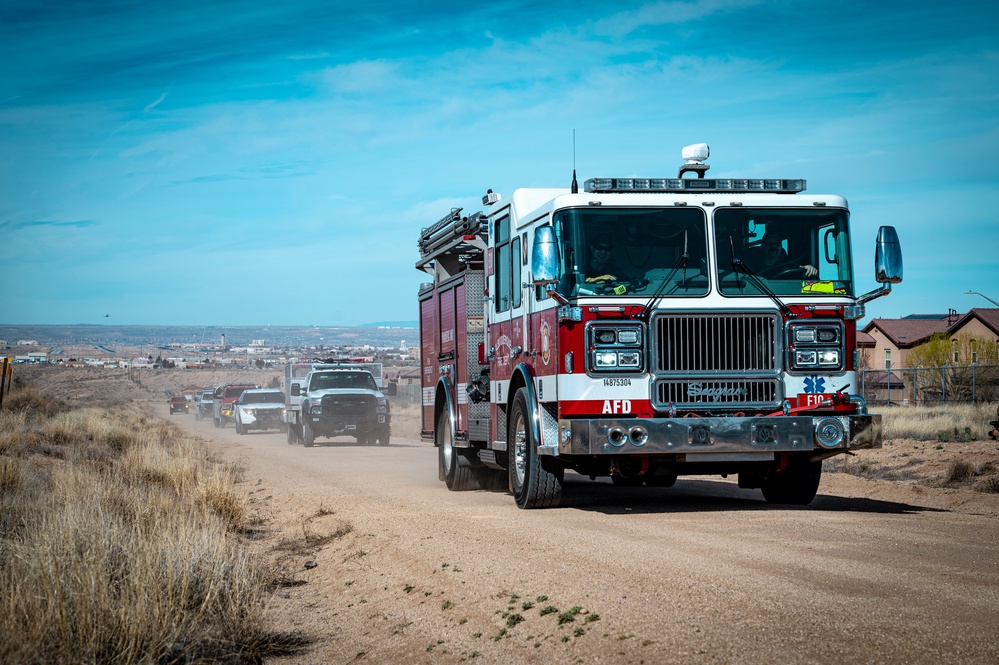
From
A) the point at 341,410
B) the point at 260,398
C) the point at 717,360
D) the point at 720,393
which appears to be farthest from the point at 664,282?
the point at 260,398

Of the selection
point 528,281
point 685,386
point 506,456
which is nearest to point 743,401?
point 685,386

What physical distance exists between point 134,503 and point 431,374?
20.5 feet

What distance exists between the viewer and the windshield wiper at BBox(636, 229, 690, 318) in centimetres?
1087

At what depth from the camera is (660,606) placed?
6.99 metres

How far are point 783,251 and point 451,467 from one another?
253 inches

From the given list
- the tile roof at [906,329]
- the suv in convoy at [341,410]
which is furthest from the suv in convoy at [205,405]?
the tile roof at [906,329]

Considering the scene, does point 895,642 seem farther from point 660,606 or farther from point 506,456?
point 506,456

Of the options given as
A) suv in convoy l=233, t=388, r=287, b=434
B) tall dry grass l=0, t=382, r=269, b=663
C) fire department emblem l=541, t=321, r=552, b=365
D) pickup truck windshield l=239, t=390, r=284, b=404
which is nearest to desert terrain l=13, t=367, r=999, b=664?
tall dry grass l=0, t=382, r=269, b=663

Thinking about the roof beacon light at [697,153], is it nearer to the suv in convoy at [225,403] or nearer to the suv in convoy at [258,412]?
the suv in convoy at [258,412]

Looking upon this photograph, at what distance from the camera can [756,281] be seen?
11219 millimetres

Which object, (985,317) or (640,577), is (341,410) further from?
(985,317)

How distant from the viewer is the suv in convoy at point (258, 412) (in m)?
43.0

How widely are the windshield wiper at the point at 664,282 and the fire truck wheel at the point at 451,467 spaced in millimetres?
5425

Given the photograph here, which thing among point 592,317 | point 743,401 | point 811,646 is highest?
point 592,317
